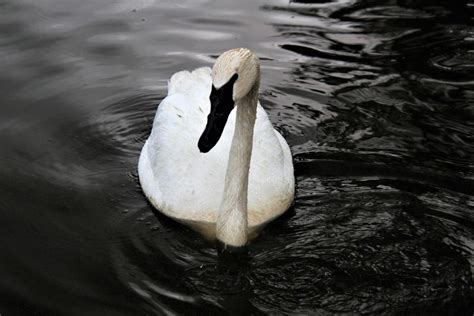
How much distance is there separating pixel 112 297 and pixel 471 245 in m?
3.08

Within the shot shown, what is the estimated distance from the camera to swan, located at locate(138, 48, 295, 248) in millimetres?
6129

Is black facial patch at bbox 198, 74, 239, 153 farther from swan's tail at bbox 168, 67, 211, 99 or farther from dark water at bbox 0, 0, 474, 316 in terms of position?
swan's tail at bbox 168, 67, 211, 99

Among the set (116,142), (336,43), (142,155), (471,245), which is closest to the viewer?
(471,245)

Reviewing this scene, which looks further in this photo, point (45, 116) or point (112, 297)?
point (45, 116)

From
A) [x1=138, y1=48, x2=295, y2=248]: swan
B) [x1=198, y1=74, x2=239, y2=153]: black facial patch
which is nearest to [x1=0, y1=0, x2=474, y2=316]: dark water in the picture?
[x1=138, y1=48, x2=295, y2=248]: swan

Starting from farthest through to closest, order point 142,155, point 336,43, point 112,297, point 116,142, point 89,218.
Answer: point 336,43
point 116,142
point 142,155
point 89,218
point 112,297

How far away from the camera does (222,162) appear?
7.42m

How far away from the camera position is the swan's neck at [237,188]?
678cm

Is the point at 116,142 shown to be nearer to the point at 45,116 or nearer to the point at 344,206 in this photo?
the point at 45,116

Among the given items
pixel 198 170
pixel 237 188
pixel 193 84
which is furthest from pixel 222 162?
pixel 193 84

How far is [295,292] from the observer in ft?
20.4

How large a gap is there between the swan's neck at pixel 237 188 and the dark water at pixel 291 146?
0.21 meters

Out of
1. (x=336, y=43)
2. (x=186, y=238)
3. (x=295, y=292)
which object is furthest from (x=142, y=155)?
(x=336, y=43)

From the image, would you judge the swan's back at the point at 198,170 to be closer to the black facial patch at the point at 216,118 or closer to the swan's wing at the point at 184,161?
the swan's wing at the point at 184,161
